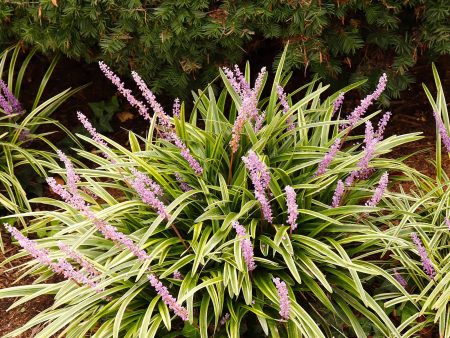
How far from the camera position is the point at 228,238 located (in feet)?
12.3

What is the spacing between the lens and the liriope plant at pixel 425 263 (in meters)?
3.51

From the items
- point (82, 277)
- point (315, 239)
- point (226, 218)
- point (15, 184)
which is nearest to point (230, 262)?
point (226, 218)

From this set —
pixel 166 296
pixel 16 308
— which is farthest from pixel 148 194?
pixel 16 308

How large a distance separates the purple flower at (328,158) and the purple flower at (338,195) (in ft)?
0.57

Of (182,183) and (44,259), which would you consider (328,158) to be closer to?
(182,183)

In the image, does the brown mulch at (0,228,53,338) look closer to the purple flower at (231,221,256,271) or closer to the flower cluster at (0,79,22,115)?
the flower cluster at (0,79,22,115)

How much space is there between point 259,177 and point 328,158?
462mm

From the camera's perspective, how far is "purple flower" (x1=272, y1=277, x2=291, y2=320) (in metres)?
3.08

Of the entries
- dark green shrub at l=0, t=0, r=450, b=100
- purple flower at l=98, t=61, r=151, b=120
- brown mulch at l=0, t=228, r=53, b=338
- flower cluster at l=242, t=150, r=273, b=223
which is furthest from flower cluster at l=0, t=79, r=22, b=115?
flower cluster at l=242, t=150, r=273, b=223

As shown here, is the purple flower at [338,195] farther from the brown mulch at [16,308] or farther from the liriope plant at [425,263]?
the brown mulch at [16,308]

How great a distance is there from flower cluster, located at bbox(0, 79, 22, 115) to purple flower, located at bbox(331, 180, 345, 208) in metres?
2.49

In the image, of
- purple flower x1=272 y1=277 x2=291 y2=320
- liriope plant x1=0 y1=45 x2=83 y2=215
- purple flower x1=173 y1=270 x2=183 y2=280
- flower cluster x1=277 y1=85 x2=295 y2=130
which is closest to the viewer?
purple flower x1=272 y1=277 x2=291 y2=320

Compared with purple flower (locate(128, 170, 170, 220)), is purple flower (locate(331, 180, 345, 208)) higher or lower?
lower

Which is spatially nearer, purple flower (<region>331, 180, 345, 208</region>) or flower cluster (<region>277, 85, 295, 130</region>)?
purple flower (<region>331, 180, 345, 208</region>)
